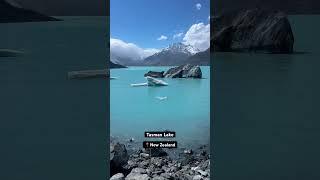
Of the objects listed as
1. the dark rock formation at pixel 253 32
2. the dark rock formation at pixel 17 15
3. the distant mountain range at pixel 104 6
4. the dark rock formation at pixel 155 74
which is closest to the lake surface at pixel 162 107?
the dark rock formation at pixel 155 74

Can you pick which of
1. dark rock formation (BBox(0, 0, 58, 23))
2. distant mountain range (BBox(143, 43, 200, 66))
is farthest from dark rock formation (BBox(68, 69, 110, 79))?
dark rock formation (BBox(0, 0, 58, 23))

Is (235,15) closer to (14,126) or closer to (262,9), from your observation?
(262,9)

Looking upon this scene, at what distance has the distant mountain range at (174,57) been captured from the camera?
129 inches

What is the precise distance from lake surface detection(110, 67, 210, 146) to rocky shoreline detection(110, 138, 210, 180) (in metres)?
0.09

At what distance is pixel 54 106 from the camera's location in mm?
3205

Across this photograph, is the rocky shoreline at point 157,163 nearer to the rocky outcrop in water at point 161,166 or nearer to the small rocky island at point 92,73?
the rocky outcrop in water at point 161,166

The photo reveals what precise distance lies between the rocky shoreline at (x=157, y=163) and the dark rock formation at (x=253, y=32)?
2.64 feet

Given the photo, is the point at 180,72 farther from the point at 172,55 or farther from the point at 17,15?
the point at 17,15

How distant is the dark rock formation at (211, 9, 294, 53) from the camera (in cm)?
324

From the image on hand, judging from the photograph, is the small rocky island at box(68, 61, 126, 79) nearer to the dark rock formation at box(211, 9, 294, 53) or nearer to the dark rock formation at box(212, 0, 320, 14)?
the dark rock formation at box(211, 9, 294, 53)

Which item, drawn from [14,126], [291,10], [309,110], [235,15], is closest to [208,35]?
[235,15]

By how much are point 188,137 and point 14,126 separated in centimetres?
128

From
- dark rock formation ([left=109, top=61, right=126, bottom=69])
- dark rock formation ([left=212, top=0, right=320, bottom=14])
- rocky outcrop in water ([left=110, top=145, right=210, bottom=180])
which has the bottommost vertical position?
rocky outcrop in water ([left=110, top=145, right=210, bottom=180])

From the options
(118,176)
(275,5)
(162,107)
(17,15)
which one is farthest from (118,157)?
(275,5)
